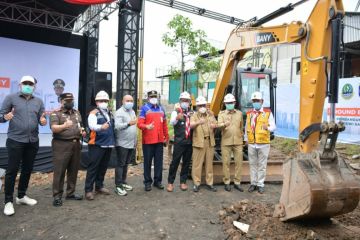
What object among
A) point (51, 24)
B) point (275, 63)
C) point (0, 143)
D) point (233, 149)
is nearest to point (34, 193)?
point (0, 143)

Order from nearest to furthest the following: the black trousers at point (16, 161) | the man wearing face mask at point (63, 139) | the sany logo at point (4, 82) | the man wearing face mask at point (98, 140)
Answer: the black trousers at point (16, 161), the man wearing face mask at point (63, 139), the man wearing face mask at point (98, 140), the sany logo at point (4, 82)

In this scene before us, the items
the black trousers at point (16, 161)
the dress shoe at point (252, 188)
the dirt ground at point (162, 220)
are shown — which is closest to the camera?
the dirt ground at point (162, 220)

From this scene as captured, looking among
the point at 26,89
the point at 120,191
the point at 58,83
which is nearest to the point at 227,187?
the point at 120,191

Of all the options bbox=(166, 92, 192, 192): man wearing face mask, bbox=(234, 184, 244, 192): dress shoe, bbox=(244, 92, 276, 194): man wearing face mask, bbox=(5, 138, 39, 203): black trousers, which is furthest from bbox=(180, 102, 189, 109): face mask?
bbox=(5, 138, 39, 203): black trousers

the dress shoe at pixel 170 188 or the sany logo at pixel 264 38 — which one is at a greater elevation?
the sany logo at pixel 264 38

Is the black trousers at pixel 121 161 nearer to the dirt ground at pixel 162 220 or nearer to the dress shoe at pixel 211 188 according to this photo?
the dirt ground at pixel 162 220

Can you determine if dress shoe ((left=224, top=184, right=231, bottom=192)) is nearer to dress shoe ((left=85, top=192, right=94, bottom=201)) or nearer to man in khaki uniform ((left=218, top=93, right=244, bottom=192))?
man in khaki uniform ((left=218, top=93, right=244, bottom=192))

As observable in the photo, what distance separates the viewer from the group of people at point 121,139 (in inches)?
187

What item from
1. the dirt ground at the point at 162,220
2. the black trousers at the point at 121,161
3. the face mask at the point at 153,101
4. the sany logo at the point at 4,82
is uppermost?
the sany logo at the point at 4,82

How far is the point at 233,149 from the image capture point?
20.6ft

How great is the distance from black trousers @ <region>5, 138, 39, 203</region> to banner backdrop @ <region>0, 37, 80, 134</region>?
5.60m

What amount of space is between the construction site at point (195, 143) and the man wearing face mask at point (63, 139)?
0.11ft

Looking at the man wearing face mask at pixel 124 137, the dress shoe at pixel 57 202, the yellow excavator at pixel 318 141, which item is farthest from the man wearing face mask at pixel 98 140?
the yellow excavator at pixel 318 141

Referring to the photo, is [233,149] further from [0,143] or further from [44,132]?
[44,132]
